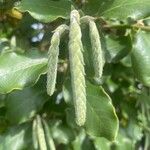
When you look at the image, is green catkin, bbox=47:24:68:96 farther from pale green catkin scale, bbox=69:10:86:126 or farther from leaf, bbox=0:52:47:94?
leaf, bbox=0:52:47:94

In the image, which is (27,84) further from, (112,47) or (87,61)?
(112,47)

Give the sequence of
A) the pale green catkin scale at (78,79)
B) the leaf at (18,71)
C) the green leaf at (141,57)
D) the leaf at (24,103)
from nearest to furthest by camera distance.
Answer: the pale green catkin scale at (78,79), the leaf at (18,71), the green leaf at (141,57), the leaf at (24,103)

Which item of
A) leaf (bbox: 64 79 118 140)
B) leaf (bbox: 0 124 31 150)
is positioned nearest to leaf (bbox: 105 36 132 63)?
leaf (bbox: 64 79 118 140)

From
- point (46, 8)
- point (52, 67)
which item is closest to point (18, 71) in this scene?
point (46, 8)

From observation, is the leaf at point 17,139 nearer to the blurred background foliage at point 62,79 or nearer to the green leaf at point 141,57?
the blurred background foliage at point 62,79

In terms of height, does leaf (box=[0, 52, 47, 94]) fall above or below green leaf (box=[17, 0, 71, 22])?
below

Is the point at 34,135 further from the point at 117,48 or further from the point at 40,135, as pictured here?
the point at 117,48

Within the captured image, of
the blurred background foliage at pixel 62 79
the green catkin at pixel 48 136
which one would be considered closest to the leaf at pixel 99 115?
the blurred background foliage at pixel 62 79

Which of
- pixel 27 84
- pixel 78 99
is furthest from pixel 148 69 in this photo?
pixel 78 99
